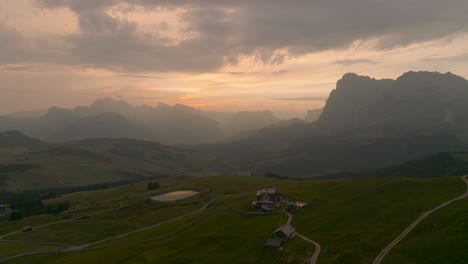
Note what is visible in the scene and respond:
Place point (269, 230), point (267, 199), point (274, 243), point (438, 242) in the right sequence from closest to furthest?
point (438, 242), point (274, 243), point (269, 230), point (267, 199)

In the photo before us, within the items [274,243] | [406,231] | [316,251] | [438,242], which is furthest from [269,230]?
[438,242]

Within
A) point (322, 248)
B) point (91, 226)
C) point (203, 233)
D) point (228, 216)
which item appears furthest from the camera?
point (91, 226)

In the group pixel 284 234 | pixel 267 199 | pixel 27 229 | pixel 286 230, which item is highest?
pixel 286 230

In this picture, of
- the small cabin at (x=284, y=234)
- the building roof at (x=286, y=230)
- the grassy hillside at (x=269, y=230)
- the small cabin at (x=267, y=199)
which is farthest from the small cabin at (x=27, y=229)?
the small cabin at (x=284, y=234)

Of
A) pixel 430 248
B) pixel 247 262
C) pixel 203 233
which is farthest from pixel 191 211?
pixel 430 248

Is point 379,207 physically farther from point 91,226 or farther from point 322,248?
point 91,226

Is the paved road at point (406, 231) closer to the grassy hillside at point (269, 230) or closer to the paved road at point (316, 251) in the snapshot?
the grassy hillside at point (269, 230)

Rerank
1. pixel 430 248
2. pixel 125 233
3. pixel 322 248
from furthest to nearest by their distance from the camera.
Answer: pixel 125 233, pixel 322 248, pixel 430 248

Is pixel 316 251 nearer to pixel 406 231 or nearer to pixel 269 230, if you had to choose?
pixel 406 231
